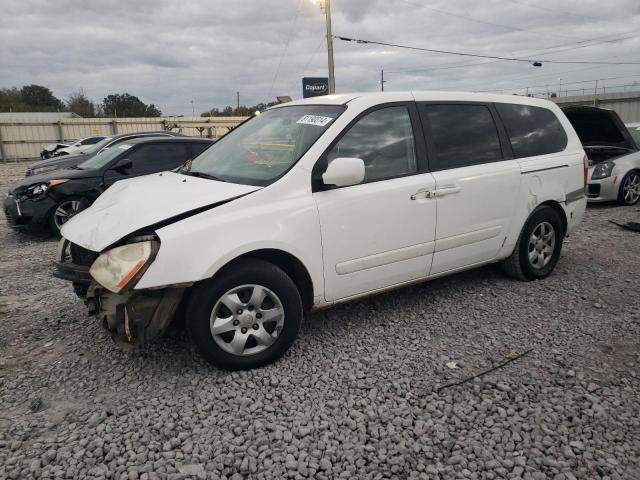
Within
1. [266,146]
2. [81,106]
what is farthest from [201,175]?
[81,106]

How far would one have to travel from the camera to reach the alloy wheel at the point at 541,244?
454 cm

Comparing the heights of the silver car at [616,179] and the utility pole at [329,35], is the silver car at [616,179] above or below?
below

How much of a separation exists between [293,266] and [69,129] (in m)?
33.5

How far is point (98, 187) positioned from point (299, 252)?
512cm

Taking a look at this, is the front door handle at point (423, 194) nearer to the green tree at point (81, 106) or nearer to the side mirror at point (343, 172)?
the side mirror at point (343, 172)

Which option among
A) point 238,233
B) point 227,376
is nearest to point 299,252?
Result: point 238,233

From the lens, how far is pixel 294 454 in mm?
2330

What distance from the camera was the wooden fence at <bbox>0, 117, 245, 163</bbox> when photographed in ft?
94.4

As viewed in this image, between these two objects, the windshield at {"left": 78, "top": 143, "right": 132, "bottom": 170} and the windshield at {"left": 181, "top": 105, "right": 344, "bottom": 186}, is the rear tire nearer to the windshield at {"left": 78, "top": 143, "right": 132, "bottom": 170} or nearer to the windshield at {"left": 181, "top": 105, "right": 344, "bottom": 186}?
the windshield at {"left": 181, "top": 105, "right": 344, "bottom": 186}

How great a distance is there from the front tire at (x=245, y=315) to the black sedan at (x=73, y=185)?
3.99 metres

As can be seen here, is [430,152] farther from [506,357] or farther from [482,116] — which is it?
[506,357]

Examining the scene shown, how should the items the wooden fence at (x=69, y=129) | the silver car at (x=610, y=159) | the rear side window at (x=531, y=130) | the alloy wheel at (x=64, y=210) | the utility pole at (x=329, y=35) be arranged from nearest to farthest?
the rear side window at (x=531, y=130) < the alloy wheel at (x=64, y=210) < the silver car at (x=610, y=159) < the utility pole at (x=329, y=35) < the wooden fence at (x=69, y=129)

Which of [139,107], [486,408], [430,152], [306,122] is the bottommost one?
[486,408]

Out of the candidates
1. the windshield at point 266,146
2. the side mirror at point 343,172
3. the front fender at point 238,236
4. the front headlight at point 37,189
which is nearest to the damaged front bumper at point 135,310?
the front fender at point 238,236
